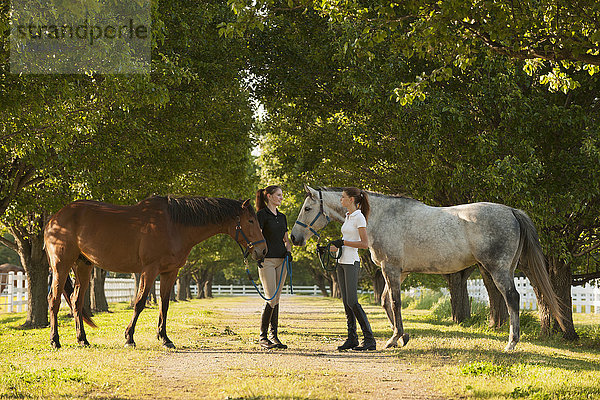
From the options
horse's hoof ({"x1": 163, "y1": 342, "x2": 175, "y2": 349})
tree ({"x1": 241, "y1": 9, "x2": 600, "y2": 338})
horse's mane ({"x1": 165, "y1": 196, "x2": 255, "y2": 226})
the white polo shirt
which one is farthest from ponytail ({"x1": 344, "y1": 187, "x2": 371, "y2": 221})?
horse's hoof ({"x1": 163, "y1": 342, "x2": 175, "y2": 349})

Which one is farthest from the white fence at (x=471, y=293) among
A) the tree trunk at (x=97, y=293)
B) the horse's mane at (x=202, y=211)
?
the horse's mane at (x=202, y=211)

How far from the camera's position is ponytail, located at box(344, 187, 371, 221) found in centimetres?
977

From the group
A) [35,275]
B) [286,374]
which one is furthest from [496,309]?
[35,275]

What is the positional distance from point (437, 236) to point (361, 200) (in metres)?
1.43

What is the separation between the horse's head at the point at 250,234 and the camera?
32.0 feet

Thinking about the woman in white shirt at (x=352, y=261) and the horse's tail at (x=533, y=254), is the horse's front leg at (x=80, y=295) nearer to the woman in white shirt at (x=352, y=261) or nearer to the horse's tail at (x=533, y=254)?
the woman in white shirt at (x=352, y=261)

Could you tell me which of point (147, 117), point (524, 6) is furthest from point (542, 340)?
point (147, 117)

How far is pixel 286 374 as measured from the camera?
6949 millimetres

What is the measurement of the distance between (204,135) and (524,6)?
10.5 metres

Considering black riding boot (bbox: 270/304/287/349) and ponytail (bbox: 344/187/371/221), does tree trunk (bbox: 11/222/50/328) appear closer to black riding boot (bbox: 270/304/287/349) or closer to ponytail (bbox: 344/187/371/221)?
black riding boot (bbox: 270/304/287/349)

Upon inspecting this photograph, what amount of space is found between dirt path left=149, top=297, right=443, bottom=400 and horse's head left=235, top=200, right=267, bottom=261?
4.92 feet

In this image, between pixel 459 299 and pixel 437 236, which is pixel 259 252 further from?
pixel 459 299

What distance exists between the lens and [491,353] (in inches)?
360

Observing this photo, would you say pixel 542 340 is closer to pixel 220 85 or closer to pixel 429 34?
pixel 429 34
